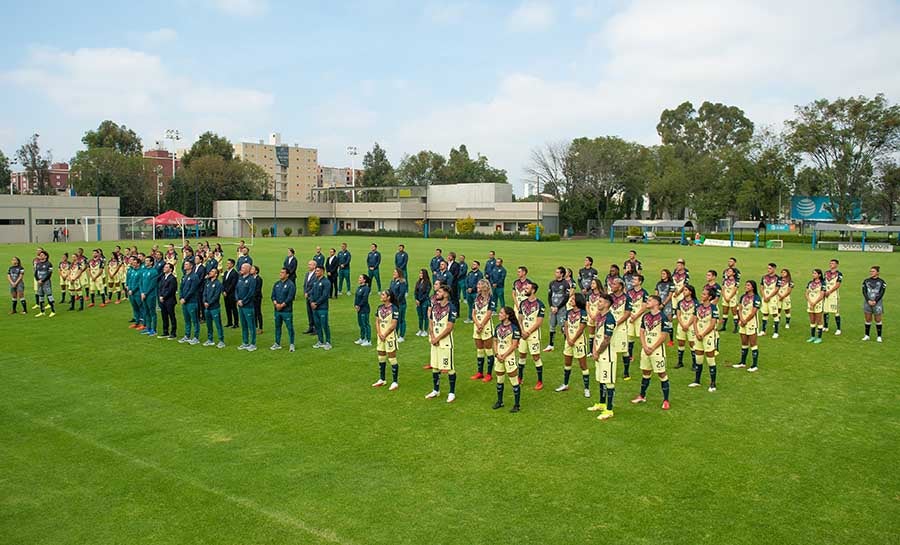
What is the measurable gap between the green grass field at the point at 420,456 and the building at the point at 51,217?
53704 mm

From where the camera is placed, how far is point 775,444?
904 cm

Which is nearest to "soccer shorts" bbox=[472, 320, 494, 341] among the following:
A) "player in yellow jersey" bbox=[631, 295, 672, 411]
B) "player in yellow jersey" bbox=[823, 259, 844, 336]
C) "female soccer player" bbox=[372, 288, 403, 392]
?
"female soccer player" bbox=[372, 288, 403, 392]

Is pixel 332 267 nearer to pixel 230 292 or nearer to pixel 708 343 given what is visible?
pixel 230 292

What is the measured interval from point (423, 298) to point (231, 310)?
18.3 ft

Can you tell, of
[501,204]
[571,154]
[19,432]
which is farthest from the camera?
[571,154]

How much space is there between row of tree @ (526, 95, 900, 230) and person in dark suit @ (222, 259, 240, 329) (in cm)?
5948

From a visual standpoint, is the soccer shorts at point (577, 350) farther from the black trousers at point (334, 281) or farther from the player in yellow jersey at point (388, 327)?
the black trousers at point (334, 281)

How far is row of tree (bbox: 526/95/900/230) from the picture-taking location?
195 feet

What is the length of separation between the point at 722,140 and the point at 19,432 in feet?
353

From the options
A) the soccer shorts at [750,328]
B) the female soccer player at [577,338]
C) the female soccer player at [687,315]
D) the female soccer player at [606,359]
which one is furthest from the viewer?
the soccer shorts at [750,328]

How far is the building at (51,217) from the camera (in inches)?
2293

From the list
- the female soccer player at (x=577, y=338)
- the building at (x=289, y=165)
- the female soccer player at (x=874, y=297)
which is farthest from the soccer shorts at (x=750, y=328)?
the building at (x=289, y=165)

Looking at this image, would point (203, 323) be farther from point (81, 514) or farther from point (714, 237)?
point (714, 237)

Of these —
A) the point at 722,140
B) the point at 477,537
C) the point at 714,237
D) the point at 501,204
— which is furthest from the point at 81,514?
the point at 722,140
